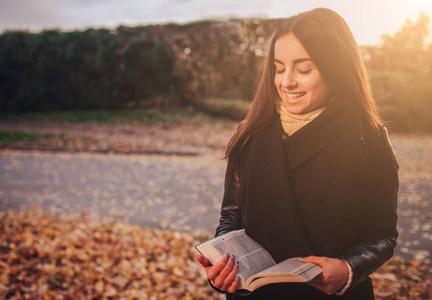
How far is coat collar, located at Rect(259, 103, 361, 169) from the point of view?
4.50 ft

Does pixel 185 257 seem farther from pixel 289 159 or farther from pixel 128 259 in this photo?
pixel 289 159

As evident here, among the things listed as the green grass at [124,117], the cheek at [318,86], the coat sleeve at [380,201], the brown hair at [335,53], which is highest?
the brown hair at [335,53]

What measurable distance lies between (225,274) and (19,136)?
38.5 feet

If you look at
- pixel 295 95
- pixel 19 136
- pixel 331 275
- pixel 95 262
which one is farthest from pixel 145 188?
pixel 19 136

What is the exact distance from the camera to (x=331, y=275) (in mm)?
1216

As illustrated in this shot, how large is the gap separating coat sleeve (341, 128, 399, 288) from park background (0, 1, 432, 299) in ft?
1.66

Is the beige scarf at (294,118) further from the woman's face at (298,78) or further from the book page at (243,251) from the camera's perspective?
the book page at (243,251)

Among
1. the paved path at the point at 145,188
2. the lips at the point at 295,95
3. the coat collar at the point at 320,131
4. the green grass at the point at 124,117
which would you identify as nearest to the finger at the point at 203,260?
the coat collar at the point at 320,131

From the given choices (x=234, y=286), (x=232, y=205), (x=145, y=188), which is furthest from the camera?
(x=145, y=188)

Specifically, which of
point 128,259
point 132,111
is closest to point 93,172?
point 128,259

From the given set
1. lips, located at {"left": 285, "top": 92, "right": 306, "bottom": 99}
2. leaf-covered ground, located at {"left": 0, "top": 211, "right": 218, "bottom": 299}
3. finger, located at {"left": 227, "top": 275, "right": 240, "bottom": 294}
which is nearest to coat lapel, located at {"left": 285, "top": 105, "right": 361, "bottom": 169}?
lips, located at {"left": 285, "top": 92, "right": 306, "bottom": 99}

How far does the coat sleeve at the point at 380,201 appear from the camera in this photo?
52.9 inches

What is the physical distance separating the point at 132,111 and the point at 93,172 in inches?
350

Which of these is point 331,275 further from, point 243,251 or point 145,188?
point 145,188
